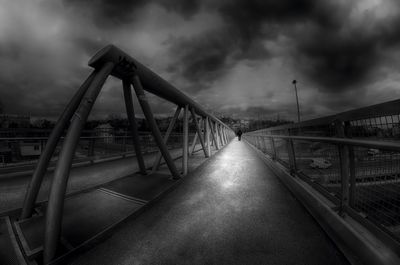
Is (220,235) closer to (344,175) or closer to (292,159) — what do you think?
(344,175)

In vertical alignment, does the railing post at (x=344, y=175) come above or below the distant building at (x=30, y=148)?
below

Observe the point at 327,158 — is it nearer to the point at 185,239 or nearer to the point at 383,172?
the point at 383,172

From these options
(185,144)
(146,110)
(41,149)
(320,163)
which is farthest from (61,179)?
(41,149)

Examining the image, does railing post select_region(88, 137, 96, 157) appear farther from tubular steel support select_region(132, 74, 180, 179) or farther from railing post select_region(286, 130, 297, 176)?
railing post select_region(286, 130, 297, 176)

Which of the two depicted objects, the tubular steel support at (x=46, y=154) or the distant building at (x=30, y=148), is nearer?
the tubular steel support at (x=46, y=154)

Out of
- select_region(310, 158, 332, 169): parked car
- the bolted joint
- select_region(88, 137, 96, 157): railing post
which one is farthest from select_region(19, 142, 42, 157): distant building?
select_region(310, 158, 332, 169): parked car

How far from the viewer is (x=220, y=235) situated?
5.53 feet

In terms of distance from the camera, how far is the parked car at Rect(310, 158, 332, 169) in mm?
2346

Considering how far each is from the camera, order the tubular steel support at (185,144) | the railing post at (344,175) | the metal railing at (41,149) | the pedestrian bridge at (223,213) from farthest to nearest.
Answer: the metal railing at (41,149)
the tubular steel support at (185,144)
the railing post at (344,175)
the pedestrian bridge at (223,213)

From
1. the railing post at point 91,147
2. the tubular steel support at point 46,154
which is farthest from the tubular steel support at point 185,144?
the railing post at point 91,147

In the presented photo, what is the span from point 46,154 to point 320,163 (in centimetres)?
395

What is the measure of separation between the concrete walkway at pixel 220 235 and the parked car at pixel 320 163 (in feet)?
2.19

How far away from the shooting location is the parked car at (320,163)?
2346 mm

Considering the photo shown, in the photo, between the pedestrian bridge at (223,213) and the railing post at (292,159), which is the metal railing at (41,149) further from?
the railing post at (292,159)
